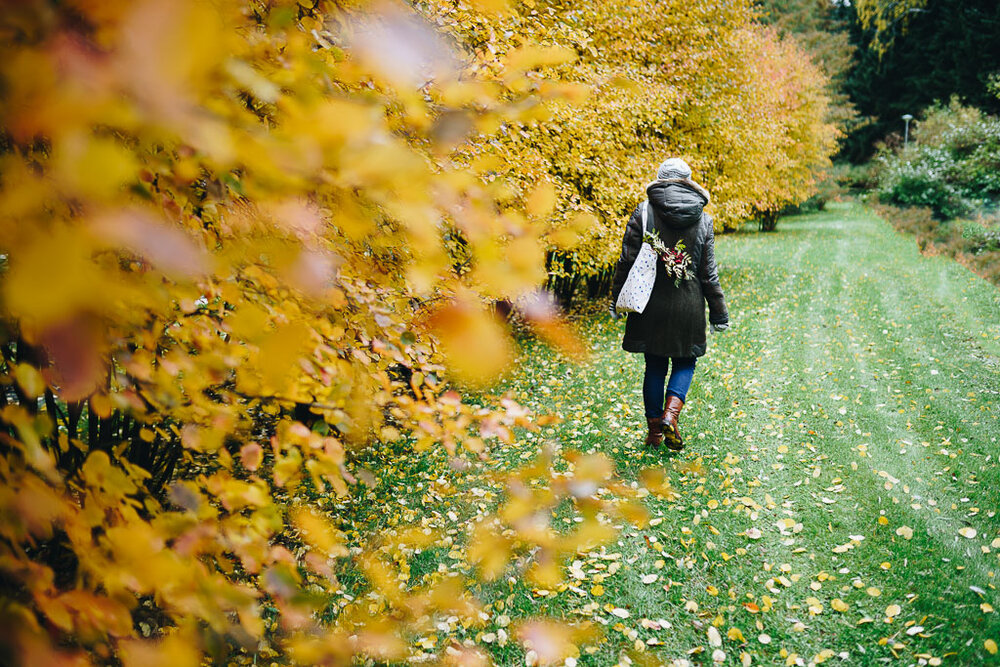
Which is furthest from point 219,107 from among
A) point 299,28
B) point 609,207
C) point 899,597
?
point 609,207

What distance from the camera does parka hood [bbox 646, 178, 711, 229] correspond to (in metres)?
4.25

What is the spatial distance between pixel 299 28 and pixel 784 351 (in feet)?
24.3

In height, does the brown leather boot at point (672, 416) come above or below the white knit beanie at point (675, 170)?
below

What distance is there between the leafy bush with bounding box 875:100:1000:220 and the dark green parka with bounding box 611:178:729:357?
1911cm

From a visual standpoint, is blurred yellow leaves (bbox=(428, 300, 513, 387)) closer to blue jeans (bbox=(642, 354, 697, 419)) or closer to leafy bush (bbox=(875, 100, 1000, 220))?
blue jeans (bbox=(642, 354, 697, 419))

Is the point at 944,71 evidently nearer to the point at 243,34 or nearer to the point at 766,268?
the point at 766,268

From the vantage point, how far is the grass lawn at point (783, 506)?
115 inches

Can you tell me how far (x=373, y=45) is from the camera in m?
0.95

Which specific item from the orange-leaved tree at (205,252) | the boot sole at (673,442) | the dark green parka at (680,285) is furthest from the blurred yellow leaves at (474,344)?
the boot sole at (673,442)

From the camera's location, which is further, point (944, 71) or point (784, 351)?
point (944, 71)

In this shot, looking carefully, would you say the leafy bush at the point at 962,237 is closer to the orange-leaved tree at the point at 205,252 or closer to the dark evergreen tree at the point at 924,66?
the dark evergreen tree at the point at 924,66

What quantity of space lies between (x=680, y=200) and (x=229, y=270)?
3.67 m

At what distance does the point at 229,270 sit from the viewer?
122cm

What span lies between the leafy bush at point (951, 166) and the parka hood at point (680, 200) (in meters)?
19.1
